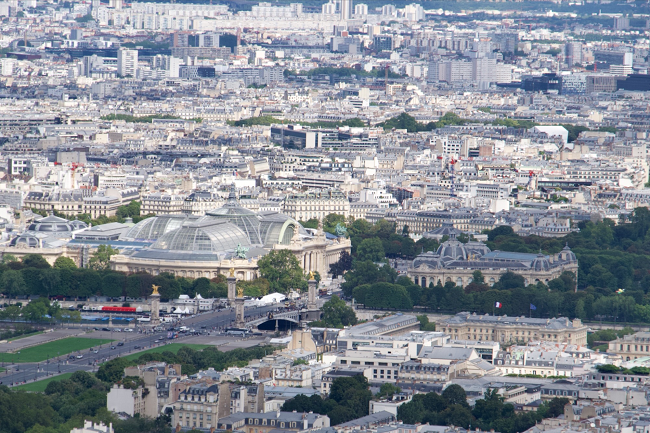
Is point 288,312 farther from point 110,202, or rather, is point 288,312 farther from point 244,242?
point 110,202

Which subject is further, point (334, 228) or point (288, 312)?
point (334, 228)

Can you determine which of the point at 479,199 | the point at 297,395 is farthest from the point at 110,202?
the point at 297,395

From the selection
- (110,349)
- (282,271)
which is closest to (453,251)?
(282,271)

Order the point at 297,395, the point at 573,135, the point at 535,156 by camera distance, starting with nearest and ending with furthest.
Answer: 1. the point at 297,395
2. the point at 535,156
3. the point at 573,135

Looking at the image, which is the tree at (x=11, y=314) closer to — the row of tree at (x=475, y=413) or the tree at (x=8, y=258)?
the tree at (x=8, y=258)

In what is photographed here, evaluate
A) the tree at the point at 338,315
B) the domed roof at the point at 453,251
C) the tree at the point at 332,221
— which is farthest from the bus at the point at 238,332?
the tree at the point at 332,221

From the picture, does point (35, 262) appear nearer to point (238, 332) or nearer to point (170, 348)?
point (238, 332)
